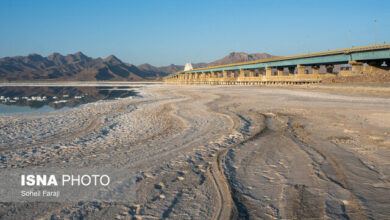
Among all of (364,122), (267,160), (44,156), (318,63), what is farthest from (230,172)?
(318,63)

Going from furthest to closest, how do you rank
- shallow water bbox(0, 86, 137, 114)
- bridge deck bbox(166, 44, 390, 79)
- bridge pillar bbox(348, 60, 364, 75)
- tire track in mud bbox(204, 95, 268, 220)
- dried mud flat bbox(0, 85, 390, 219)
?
bridge pillar bbox(348, 60, 364, 75)
bridge deck bbox(166, 44, 390, 79)
shallow water bbox(0, 86, 137, 114)
dried mud flat bbox(0, 85, 390, 219)
tire track in mud bbox(204, 95, 268, 220)

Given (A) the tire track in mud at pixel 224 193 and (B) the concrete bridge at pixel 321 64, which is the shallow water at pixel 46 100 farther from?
(B) the concrete bridge at pixel 321 64

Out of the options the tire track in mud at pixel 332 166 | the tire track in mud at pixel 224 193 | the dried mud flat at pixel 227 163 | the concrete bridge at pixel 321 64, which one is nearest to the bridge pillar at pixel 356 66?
the concrete bridge at pixel 321 64

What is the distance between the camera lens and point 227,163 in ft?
20.2

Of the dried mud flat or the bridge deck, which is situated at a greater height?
the bridge deck

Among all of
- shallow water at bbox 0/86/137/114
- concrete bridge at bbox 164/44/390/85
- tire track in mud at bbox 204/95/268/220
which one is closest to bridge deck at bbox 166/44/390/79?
concrete bridge at bbox 164/44/390/85

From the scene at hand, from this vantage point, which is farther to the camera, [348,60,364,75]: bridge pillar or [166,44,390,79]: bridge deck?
[348,60,364,75]: bridge pillar

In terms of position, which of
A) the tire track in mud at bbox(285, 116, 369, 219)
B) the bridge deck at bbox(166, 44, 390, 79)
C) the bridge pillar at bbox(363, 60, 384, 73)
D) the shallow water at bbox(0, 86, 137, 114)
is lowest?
the tire track in mud at bbox(285, 116, 369, 219)

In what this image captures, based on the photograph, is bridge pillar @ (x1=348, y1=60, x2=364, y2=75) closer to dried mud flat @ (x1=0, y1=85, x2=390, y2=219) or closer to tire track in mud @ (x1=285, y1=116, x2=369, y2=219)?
dried mud flat @ (x1=0, y1=85, x2=390, y2=219)

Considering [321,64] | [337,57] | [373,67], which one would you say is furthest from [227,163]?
[321,64]

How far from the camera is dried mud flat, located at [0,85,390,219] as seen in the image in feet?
12.9

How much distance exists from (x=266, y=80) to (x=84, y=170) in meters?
64.5

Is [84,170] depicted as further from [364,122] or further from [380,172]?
[364,122]

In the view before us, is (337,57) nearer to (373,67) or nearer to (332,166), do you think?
(373,67)
